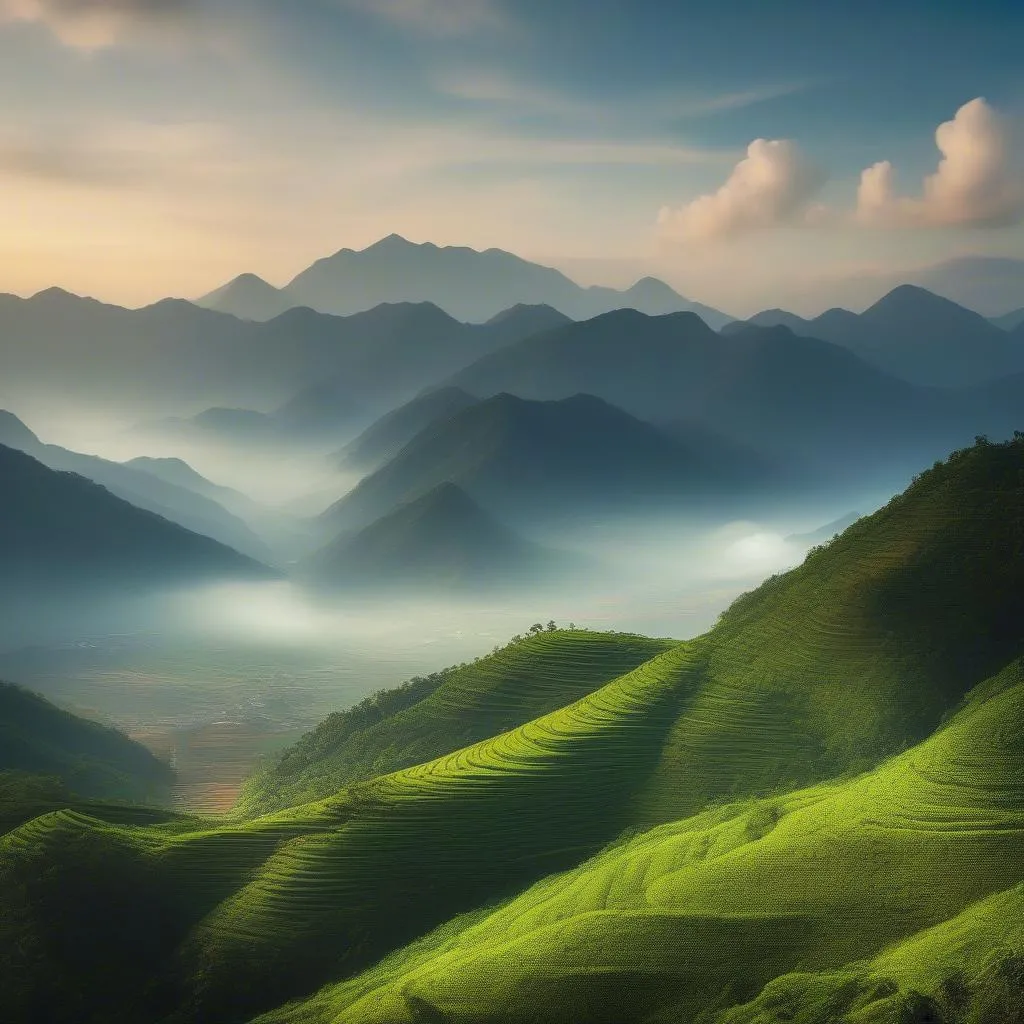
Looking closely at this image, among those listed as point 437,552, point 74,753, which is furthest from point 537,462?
Result: point 74,753

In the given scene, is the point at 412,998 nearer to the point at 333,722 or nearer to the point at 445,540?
the point at 333,722

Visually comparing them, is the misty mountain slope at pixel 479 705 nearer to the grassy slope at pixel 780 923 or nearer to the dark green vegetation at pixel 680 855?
the dark green vegetation at pixel 680 855

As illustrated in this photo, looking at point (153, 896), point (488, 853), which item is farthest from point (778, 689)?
point (153, 896)

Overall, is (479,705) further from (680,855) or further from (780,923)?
(780,923)

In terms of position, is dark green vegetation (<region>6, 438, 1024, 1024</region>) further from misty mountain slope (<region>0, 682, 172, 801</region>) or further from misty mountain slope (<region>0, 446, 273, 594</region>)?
misty mountain slope (<region>0, 446, 273, 594</region>)

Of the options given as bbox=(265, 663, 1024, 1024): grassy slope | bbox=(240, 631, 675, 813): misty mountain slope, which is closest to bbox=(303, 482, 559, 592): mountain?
bbox=(240, 631, 675, 813): misty mountain slope

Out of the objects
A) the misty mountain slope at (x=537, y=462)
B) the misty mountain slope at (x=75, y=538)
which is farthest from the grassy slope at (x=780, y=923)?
the misty mountain slope at (x=537, y=462)

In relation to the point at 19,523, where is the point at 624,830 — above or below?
below
